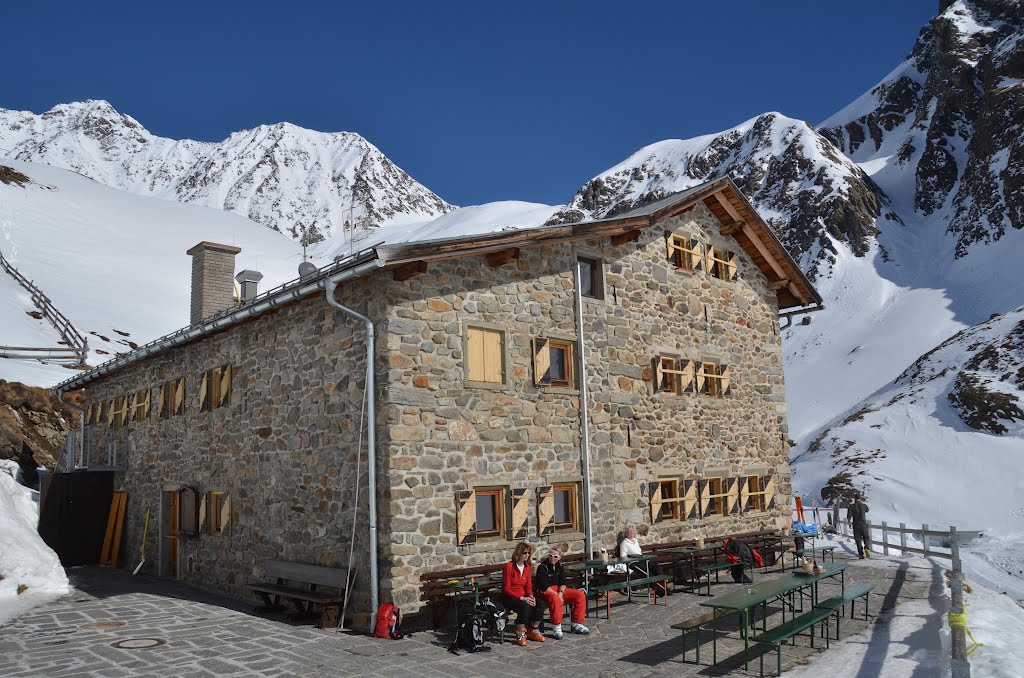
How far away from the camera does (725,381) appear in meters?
14.9

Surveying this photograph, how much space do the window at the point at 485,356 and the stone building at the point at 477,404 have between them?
26 mm

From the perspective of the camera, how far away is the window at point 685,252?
1438cm

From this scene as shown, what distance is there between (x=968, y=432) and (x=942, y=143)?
55518mm

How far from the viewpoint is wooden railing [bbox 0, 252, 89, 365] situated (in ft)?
87.6

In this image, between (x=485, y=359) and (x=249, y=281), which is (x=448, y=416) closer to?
(x=485, y=359)

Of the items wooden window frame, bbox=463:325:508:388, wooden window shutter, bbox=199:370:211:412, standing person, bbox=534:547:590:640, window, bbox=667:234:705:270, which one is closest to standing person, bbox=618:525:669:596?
standing person, bbox=534:547:590:640

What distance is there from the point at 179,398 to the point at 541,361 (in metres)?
7.38

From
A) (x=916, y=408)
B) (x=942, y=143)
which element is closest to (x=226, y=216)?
(x=916, y=408)

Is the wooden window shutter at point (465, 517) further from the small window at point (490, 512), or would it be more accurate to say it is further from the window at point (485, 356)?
the window at point (485, 356)

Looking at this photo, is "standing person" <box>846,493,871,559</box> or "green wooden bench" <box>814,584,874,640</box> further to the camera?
"standing person" <box>846,493,871,559</box>

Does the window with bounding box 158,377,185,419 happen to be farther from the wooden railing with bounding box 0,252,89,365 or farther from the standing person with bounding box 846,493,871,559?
the wooden railing with bounding box 0,252,89,365

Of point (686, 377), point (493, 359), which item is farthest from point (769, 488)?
point (493, 359)

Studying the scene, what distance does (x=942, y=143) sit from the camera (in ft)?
260

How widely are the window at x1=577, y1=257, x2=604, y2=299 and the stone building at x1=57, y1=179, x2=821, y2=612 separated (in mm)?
24
